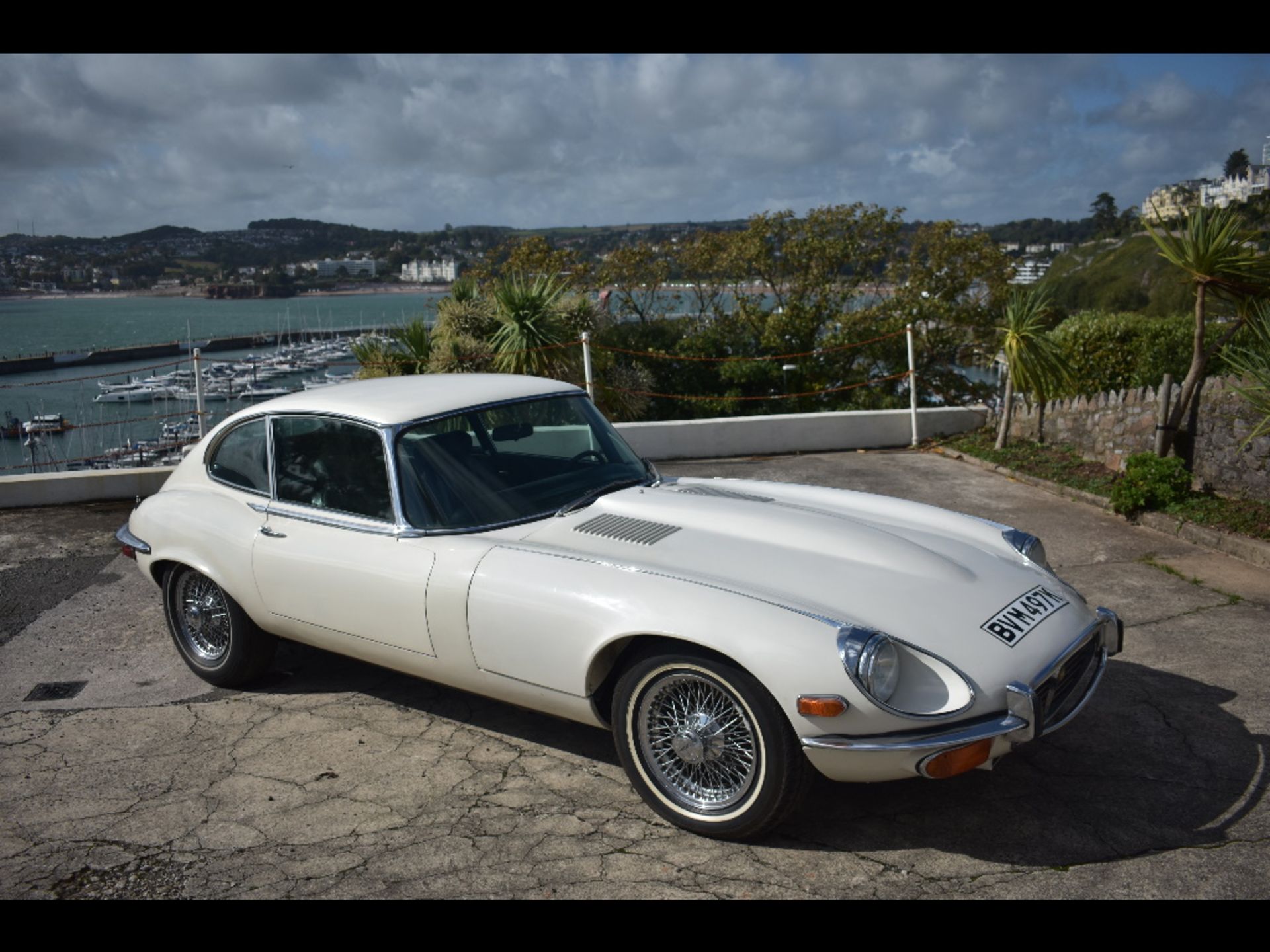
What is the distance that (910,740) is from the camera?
310 centimetres

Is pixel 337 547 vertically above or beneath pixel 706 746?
above

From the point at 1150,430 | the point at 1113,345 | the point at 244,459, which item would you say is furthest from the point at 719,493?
the point at 1113,345

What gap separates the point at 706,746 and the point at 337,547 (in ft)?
6.14

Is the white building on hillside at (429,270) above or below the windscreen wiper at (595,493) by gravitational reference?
above

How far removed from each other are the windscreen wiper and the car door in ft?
1.99

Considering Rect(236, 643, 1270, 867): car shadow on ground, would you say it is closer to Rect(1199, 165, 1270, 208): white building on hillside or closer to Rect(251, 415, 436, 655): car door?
Rect(251, 415, 436, 655): car door

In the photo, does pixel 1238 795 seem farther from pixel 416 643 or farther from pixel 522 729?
pixel 416 643

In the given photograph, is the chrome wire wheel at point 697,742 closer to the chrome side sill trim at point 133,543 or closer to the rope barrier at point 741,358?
the chrome side sill trim at point 133,543

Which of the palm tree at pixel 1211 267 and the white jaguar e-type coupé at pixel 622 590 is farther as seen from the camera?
the palm tree at pixel 1211 267

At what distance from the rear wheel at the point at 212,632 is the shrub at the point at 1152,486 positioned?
20.6 ft

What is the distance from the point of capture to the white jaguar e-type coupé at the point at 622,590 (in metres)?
3.19

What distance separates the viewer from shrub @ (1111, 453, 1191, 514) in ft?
25.0

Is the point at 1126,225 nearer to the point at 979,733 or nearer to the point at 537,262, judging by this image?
the point at 537,262

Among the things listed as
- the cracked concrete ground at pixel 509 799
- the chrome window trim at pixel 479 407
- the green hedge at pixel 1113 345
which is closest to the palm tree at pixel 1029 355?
the green hedge at pixel 1113 345
